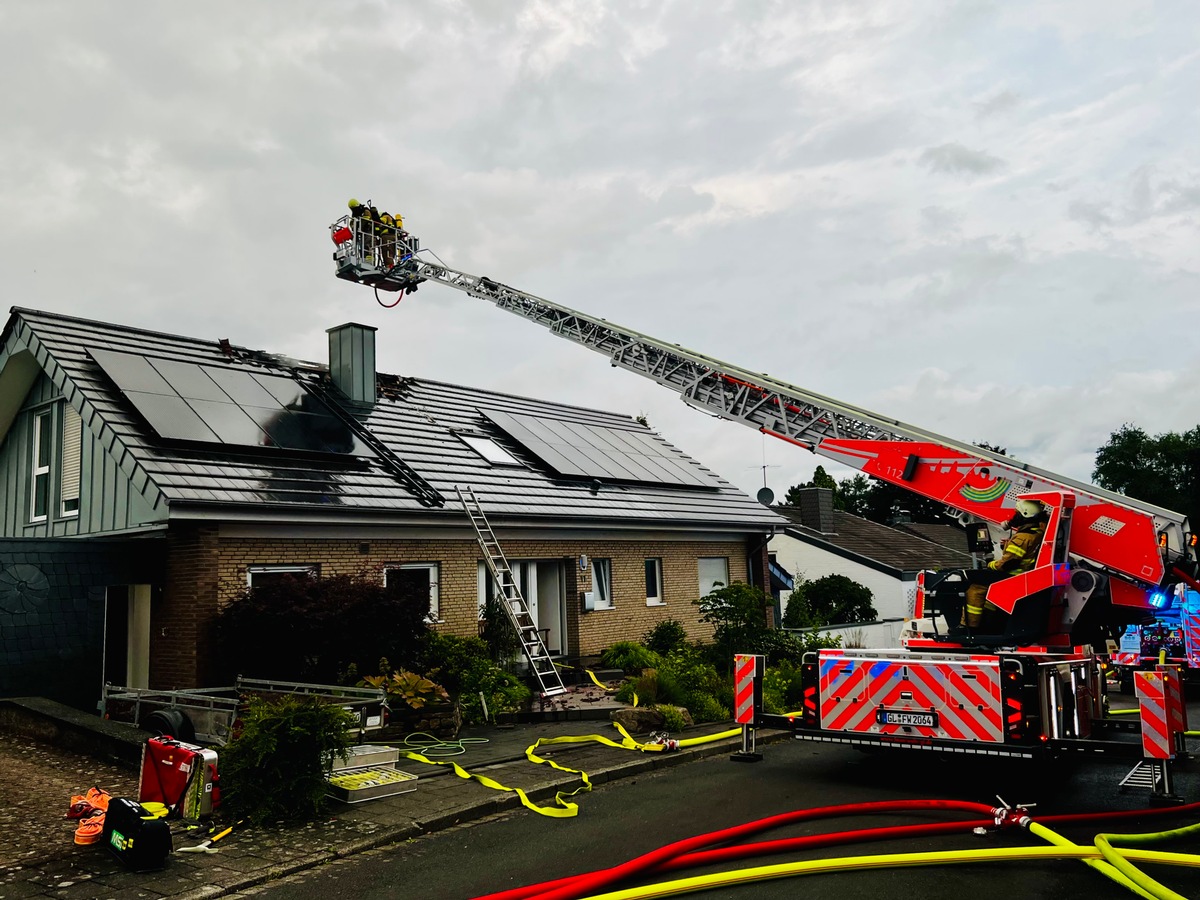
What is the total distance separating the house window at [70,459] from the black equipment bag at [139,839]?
9442 millimetres

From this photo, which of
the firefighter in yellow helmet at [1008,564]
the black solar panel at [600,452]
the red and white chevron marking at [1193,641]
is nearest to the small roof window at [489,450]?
the black solar panel at [600,452]

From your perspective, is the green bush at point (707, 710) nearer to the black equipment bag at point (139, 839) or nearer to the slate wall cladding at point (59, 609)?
the slate wall cladding at point (59, 609)

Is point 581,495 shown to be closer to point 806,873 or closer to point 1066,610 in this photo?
point 1066,610

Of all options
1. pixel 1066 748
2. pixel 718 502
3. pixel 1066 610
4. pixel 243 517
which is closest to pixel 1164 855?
pixel 1066 748

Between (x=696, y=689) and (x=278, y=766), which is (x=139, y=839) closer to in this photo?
(x=278, y=766)

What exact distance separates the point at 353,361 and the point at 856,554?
2021 centimetres

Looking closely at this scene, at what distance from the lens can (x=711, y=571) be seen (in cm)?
2219

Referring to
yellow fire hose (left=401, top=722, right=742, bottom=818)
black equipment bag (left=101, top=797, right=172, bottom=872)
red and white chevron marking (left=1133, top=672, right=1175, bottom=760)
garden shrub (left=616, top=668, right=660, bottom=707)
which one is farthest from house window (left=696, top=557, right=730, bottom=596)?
black equipment bag (left=101, top=797, right=172, bottom=872)

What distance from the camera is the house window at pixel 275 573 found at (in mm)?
12930

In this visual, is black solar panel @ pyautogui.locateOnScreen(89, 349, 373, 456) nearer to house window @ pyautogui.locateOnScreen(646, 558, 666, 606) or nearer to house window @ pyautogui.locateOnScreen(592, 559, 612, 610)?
house window @ pyautogui.locateOnScreen(592, 559, 612, 610)

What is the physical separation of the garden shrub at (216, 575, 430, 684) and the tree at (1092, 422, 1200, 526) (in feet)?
233

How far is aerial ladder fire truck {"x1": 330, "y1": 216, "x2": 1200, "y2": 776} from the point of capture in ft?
28.9

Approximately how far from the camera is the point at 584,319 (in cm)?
1638

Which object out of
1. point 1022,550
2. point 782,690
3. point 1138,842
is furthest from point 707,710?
point 1138,842
